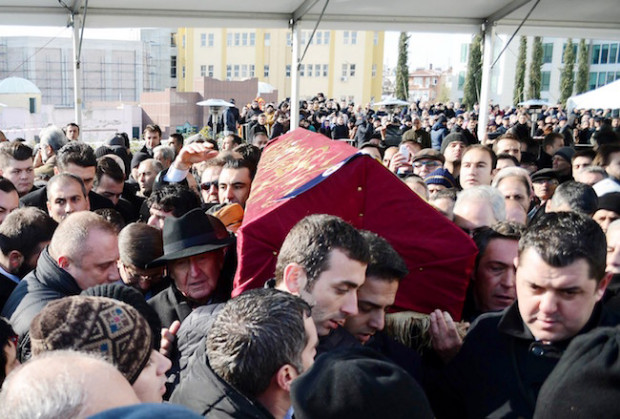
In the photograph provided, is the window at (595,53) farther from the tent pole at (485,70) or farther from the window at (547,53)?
the tent pole at (485,70)

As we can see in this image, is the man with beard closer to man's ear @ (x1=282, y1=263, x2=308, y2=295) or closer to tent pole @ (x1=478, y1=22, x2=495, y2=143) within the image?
man's ear @ (x1=282, y1=263, x2=308, y2=295)

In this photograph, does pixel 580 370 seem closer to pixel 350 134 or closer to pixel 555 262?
pixel 555 262

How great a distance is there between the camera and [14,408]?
3.76 feet

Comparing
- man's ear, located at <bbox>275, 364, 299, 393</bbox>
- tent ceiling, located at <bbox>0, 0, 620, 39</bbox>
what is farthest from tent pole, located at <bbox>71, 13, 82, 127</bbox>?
man's ear, located at <bbox>275, 364, 299, 393</bbox>

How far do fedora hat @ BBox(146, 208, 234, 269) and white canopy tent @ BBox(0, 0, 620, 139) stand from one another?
687 centimetres

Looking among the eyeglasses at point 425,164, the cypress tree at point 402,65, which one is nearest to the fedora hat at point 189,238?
the eyeglasses at point 425,164

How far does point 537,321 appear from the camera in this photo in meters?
2.03

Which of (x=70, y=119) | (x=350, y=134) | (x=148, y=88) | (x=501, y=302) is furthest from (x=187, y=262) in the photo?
(x=148, y=88)

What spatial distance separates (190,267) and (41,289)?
633 millimetres

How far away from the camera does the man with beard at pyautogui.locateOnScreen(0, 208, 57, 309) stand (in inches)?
124

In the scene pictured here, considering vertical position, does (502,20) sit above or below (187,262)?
above

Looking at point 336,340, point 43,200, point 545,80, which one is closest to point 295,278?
point 336,340

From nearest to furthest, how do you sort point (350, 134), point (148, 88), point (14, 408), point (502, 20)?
1. point (14, 408)
2. point (502, 20)
3. point (350, 134)
4. point (148, 88)

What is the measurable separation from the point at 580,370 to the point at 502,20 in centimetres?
1070
